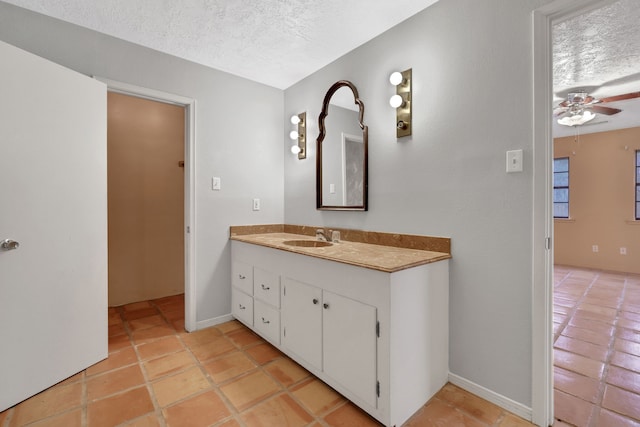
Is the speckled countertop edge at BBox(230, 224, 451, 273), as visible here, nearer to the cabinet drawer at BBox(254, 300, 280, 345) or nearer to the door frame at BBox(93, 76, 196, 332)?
the door frame at BBox(93, 76, 196, 332)

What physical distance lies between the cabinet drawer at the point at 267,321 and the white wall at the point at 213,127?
56cm

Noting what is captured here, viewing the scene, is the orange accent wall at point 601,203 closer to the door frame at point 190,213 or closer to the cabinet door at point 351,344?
the cabinet door at point 351,344

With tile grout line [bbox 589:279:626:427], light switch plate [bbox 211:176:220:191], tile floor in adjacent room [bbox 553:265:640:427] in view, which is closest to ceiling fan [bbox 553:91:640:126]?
tile floor in adjacent room [bbox 553:265:640:427]

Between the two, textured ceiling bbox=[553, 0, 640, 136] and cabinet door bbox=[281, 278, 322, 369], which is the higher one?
textured ceiling bbox=[553, 0, 640, 136]

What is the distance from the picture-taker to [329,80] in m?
2.54

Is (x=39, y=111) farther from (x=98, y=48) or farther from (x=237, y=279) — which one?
(x=237, y=279)

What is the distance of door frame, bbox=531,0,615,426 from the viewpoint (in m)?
1.40

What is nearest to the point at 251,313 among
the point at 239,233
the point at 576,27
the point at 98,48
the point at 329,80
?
the point at 239,233

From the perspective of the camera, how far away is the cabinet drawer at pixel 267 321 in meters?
2.11

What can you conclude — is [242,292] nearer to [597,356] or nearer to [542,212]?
[542,212]

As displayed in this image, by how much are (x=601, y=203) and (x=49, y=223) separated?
23.2ft

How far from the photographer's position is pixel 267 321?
7.27 feet

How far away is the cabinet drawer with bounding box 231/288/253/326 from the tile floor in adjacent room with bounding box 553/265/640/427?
6.72 feet

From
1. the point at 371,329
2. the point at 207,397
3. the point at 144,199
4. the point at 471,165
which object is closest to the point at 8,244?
the point at 207,397
